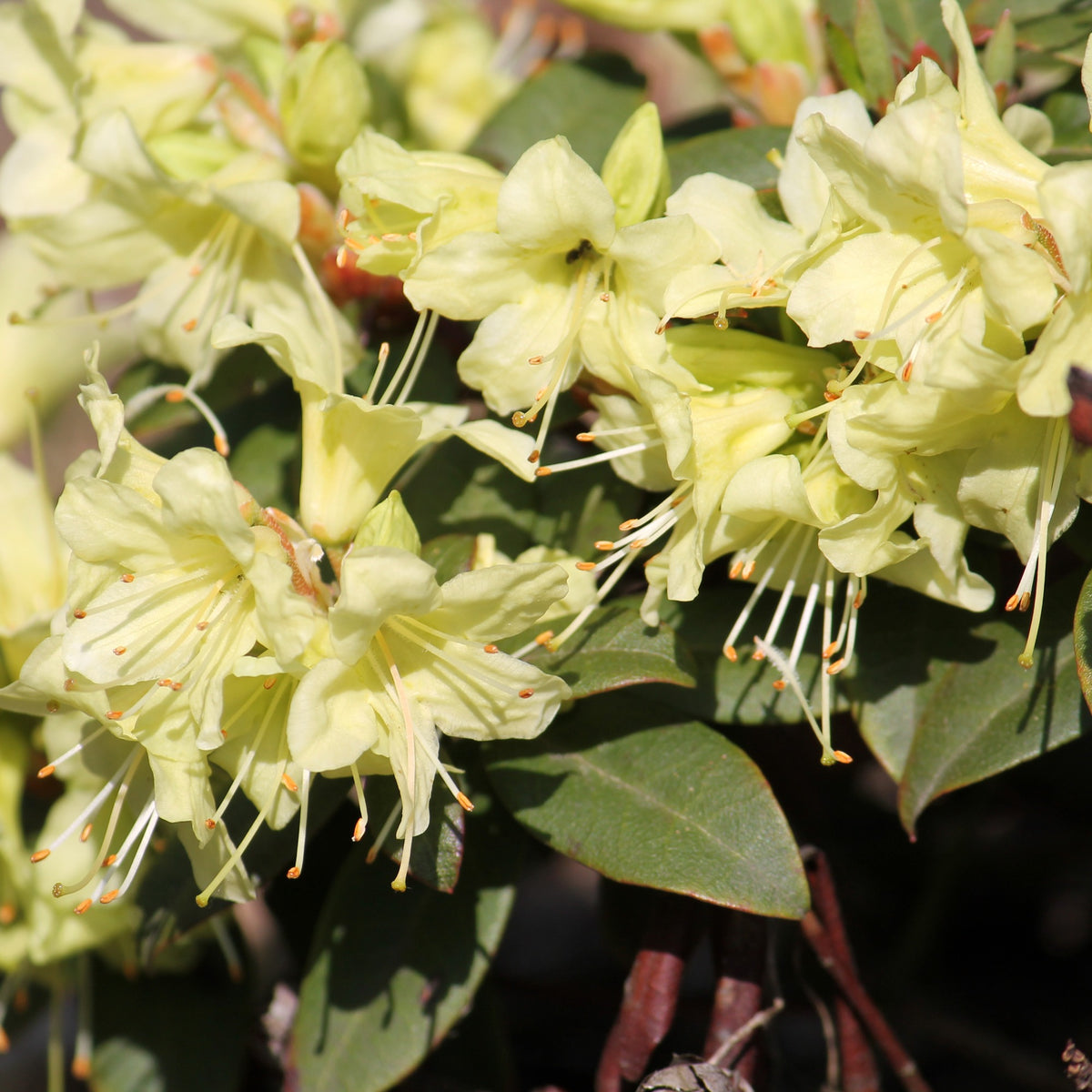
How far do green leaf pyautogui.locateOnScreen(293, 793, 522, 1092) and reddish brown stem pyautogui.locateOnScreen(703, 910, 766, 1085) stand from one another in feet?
0.68

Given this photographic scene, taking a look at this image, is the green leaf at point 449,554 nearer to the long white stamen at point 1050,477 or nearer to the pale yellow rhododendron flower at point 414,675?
the pale yellow rhododendron flower at point 414,675

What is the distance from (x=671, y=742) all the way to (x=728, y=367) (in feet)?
1.05

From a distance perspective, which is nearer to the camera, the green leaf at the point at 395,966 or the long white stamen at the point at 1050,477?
the long white stamen at the point at 1050,477

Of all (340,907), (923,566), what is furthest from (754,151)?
(340,907)

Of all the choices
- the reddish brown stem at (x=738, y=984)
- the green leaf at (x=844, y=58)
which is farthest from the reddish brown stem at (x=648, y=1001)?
the green leaf at (x=844, y=58)

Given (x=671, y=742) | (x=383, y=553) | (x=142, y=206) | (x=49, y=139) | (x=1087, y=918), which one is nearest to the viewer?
(x=383, y=553)

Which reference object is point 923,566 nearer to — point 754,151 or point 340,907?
point 754,151

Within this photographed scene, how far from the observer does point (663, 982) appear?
3.49 ft

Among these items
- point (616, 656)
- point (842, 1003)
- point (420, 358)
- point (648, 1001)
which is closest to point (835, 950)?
point (842, 1003)

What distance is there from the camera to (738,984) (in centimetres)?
108

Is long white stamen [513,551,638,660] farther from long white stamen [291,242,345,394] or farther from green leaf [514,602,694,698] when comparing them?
long white stamen [291,242,345,394]

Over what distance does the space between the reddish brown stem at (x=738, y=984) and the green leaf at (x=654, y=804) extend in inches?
7.5

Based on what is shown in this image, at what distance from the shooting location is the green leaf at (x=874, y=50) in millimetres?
1043

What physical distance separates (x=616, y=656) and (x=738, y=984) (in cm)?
37
